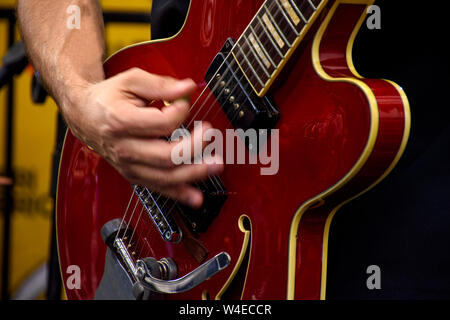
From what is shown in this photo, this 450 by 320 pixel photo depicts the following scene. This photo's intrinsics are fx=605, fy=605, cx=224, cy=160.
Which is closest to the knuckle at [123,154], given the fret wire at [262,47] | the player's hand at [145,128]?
the player's hand at [145,128]

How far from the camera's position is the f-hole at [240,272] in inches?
28.5

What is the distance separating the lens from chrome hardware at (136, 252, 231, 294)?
0.75 m

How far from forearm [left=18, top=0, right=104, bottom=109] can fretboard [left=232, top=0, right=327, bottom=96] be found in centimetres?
28

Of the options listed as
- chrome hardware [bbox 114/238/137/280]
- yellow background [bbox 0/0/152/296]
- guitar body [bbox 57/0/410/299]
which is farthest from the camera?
yellow background [bbox 0/0/152/296]

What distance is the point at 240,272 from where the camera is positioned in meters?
0.75

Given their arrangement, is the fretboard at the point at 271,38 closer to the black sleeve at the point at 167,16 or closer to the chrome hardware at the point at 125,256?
the black sleeve at the point at 167,16

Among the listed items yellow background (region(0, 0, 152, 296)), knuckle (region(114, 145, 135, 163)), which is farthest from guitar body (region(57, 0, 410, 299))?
yellow background (region(0, 0, 152, 296))

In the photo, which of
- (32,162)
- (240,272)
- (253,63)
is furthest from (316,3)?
(32,162)

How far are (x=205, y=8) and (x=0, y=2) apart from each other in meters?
1.89

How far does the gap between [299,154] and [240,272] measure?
0.58ft

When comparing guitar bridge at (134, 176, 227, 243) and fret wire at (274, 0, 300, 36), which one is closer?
fret wire at (274, 0, 300, 36)

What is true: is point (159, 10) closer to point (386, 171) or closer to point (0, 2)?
point (386, 171)

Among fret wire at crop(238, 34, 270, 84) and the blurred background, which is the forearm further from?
the blurred background
